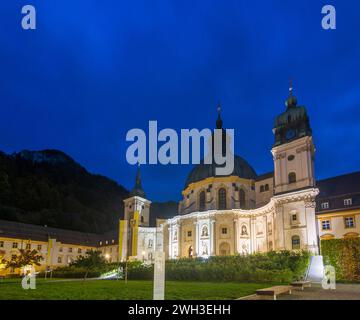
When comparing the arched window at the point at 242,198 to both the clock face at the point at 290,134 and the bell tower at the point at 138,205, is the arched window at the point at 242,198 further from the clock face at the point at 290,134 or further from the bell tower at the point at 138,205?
the bell tower at the point at 138,205

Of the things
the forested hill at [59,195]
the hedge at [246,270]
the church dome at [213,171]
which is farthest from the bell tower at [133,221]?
the hedge at [246,270]

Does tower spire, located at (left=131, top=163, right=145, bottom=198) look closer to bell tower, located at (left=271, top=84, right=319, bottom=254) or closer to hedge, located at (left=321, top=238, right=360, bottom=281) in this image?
bell tower, located at (left=271, top=84, right=319, bottom=254)

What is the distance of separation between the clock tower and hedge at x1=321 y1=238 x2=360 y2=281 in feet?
54.1

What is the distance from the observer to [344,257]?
28906mm

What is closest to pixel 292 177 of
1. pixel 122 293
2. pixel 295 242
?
pixel 295 242

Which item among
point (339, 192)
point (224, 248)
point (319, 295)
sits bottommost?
point (319, 295)

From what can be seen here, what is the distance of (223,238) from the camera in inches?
2277

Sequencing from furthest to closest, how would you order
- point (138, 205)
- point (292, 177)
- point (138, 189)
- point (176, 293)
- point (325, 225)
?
point (138, 189) < point (138, 205) < point (292, 177) < point (325, 225) < point (176, 293)

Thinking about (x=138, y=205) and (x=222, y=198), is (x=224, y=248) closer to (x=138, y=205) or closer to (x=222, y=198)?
(x=222, y=198)

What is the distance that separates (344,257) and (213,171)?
117ft

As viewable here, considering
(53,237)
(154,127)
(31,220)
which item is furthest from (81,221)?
(154,127)
